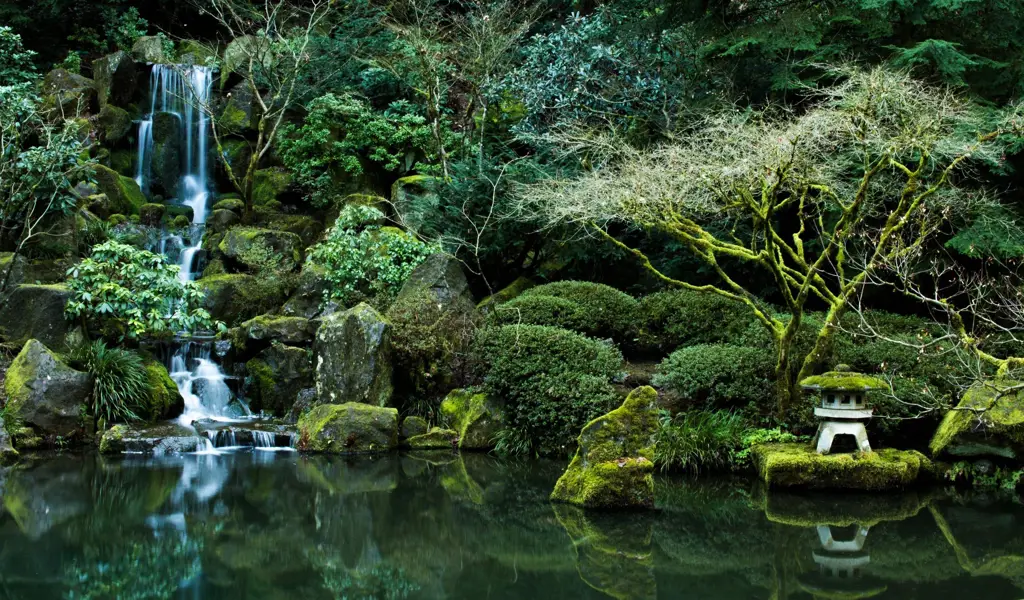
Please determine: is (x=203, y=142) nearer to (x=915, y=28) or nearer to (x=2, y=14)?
(x=2, y=14)

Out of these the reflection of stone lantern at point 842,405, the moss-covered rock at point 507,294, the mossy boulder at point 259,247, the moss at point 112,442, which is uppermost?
the mossy boulder at point 259,247

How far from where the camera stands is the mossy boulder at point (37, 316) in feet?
42.4

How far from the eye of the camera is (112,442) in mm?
11281

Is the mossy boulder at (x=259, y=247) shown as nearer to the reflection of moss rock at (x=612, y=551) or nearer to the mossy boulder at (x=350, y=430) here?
the mossy boulder at (x=350, y=430)

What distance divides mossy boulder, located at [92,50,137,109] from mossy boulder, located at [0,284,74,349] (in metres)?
8.36

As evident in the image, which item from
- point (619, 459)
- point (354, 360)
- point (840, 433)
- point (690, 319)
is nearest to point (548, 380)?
point (690, 319)

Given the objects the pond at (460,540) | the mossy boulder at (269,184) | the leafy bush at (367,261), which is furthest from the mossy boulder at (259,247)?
the pond at (460,540)

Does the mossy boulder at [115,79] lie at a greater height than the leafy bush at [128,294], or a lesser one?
greater

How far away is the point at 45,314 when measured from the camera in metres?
12.9

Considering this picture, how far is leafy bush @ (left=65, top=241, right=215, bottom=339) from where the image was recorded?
12.7 m

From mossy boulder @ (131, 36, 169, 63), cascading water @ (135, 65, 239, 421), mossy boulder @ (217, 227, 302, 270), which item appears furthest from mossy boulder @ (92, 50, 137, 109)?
mossy boulder @ (217, 227, 302, 270)

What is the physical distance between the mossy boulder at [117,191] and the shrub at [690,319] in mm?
11461

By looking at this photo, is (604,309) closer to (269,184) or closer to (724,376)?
(724,376)

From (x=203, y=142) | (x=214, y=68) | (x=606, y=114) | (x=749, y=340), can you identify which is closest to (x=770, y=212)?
(x=749, y=340)
